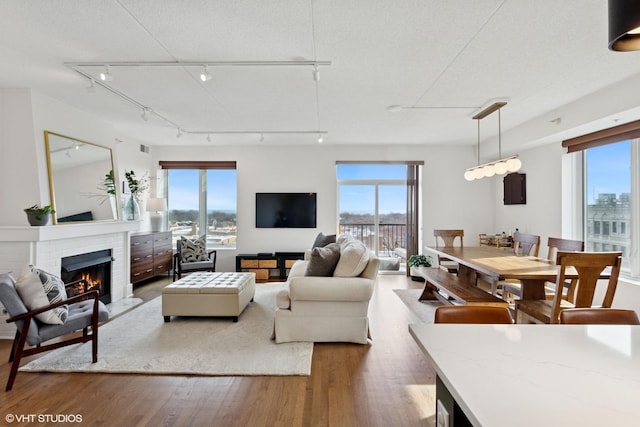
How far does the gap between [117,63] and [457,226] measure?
5794 millimetres

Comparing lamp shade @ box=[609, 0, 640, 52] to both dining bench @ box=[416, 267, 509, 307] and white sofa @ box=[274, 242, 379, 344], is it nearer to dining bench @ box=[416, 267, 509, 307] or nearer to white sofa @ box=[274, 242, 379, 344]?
white sofa @ box=[274, 242, 379, 344]

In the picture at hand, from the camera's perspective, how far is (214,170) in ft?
21.0

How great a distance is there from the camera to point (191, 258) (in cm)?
552

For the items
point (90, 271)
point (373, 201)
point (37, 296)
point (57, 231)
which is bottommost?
point (90, 271)

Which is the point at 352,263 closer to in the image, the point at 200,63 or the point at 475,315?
the point at 475,315

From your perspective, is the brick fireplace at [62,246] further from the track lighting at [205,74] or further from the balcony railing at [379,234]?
the balcony railing at [379,234]

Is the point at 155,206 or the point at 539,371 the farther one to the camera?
the point at 155,206

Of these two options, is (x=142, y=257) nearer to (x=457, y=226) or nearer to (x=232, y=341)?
(x=232, y=341)

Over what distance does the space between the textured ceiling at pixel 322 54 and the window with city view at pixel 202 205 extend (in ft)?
7.35

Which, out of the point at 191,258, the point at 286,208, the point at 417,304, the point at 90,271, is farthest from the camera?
the point at 286,208

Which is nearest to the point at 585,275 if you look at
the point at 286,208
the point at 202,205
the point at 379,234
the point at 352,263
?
the point at 352,263

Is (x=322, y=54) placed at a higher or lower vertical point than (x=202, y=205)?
higher

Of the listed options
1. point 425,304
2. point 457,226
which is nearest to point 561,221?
point 457,226

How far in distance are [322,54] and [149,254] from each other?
4.51 metres
